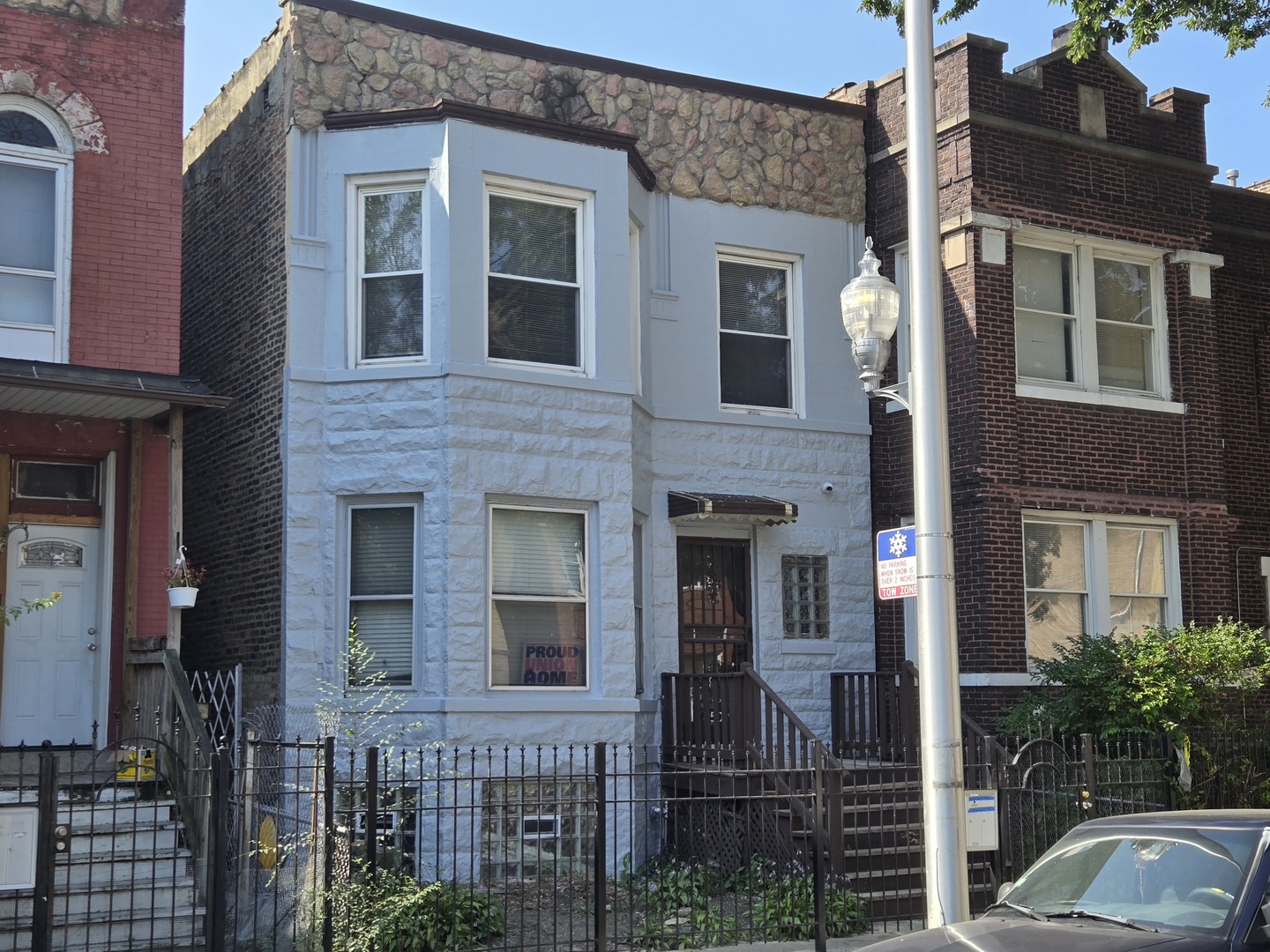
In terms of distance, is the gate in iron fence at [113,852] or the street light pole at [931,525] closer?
the street light pole at [931,525]

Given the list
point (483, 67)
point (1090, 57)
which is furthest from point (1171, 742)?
point (483, 67)

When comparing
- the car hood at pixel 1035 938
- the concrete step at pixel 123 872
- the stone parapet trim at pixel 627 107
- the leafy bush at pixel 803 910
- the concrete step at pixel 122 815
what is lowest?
the leafy bush at pixel 803 910

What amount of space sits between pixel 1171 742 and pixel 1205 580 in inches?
148

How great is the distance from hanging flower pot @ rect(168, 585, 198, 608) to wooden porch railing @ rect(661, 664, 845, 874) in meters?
4.84

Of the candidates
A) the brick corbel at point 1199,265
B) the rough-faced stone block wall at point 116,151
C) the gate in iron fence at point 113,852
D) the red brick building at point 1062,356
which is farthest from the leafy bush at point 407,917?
the brick corbel at point 1199,265

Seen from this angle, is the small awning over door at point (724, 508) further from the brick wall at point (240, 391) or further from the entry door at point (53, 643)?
the entry door at point (53, 643)

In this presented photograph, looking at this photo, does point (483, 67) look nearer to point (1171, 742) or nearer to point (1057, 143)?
point (1057, 143)

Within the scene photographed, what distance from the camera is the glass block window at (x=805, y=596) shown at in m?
16.4

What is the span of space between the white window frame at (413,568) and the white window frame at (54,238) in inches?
118

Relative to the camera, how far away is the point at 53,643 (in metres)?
13.5

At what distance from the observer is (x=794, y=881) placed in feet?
38.6

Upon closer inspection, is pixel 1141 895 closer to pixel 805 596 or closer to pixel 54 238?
pixel 805 596

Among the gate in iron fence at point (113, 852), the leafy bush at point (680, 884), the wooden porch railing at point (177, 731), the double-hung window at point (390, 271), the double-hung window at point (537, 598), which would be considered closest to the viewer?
the gate in iron fence at point (113, 852)

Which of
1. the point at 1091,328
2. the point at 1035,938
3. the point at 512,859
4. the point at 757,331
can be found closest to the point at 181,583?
the point at 512,859
